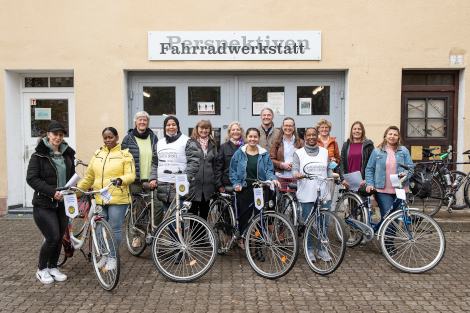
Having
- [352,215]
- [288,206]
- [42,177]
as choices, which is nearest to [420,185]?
[352,215]

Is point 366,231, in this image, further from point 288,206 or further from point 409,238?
point 288,206

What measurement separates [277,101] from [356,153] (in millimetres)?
2481

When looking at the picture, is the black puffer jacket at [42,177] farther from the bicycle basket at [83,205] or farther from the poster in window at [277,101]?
the poster in window at [277,101]

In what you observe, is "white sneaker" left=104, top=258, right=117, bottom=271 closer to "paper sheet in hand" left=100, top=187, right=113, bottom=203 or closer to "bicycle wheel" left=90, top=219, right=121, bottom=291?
"bicycle wheel" left=90, top=219, right=121, bottom=291

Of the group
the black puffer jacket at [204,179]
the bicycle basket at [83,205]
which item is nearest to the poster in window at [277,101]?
the black puffer jacket at [204,179]

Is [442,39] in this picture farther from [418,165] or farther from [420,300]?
[420,300]

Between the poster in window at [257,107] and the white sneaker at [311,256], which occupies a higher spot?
the poster in window at [257,107]

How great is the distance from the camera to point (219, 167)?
5.60 metres

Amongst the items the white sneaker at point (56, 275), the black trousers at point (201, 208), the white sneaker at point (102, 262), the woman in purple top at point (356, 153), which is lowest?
the white sneaker at point (56, 275)

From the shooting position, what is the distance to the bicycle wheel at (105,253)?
4.20 meters

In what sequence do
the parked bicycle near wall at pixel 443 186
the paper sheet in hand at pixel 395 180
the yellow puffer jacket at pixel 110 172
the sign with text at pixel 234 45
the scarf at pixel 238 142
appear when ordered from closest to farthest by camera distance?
the yellow puffer jacket at pixel 110 172 → the paper sheet in hand at pixel 395 180 → the scarf at pixel 238 142 → the parked bicycle near wall at pixel 443 186 → the sign with text at pixel 234 45

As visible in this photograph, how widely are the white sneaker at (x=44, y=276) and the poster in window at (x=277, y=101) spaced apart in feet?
16.4

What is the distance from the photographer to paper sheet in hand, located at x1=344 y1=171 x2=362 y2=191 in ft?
18.8

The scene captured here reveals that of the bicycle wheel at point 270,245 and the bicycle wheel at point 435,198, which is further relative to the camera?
the bicycle wheel at point 435,198
